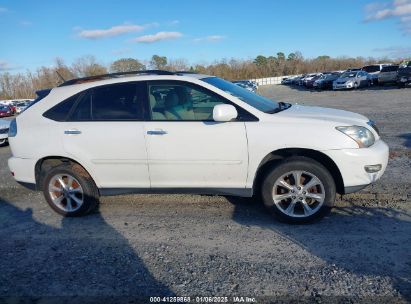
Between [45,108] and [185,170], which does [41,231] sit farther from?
[185,170]

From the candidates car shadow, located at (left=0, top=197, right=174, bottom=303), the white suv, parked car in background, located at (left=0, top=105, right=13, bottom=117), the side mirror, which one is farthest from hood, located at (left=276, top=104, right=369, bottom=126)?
parked car in background, located at (left=0, top=105, right=13, bottom=117)

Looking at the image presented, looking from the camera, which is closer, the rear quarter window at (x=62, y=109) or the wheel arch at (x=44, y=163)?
the rear quarter window at (x=62, y=109)

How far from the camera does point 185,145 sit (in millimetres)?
4328

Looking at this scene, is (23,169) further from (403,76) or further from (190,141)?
(403,76)

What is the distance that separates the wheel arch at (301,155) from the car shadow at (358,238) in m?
0.46

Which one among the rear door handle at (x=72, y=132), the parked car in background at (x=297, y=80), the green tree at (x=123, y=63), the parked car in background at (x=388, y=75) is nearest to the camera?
the rear door handle at (x=72, y=132)

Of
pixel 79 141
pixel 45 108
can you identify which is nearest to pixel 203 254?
pixel 79 141

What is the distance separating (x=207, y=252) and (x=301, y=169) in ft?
4.68

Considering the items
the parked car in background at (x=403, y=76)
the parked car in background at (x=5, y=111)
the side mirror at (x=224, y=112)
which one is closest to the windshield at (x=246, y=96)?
the side mirror at (x=224, y=112)

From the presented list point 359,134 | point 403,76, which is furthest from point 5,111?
point 359,134

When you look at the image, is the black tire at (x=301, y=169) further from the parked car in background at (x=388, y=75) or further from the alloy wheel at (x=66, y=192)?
the parked car in background at (x=388, y=75)

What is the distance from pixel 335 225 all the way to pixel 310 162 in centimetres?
79

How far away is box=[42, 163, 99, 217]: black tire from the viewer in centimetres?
477

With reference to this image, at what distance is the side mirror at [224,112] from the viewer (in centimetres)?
405
